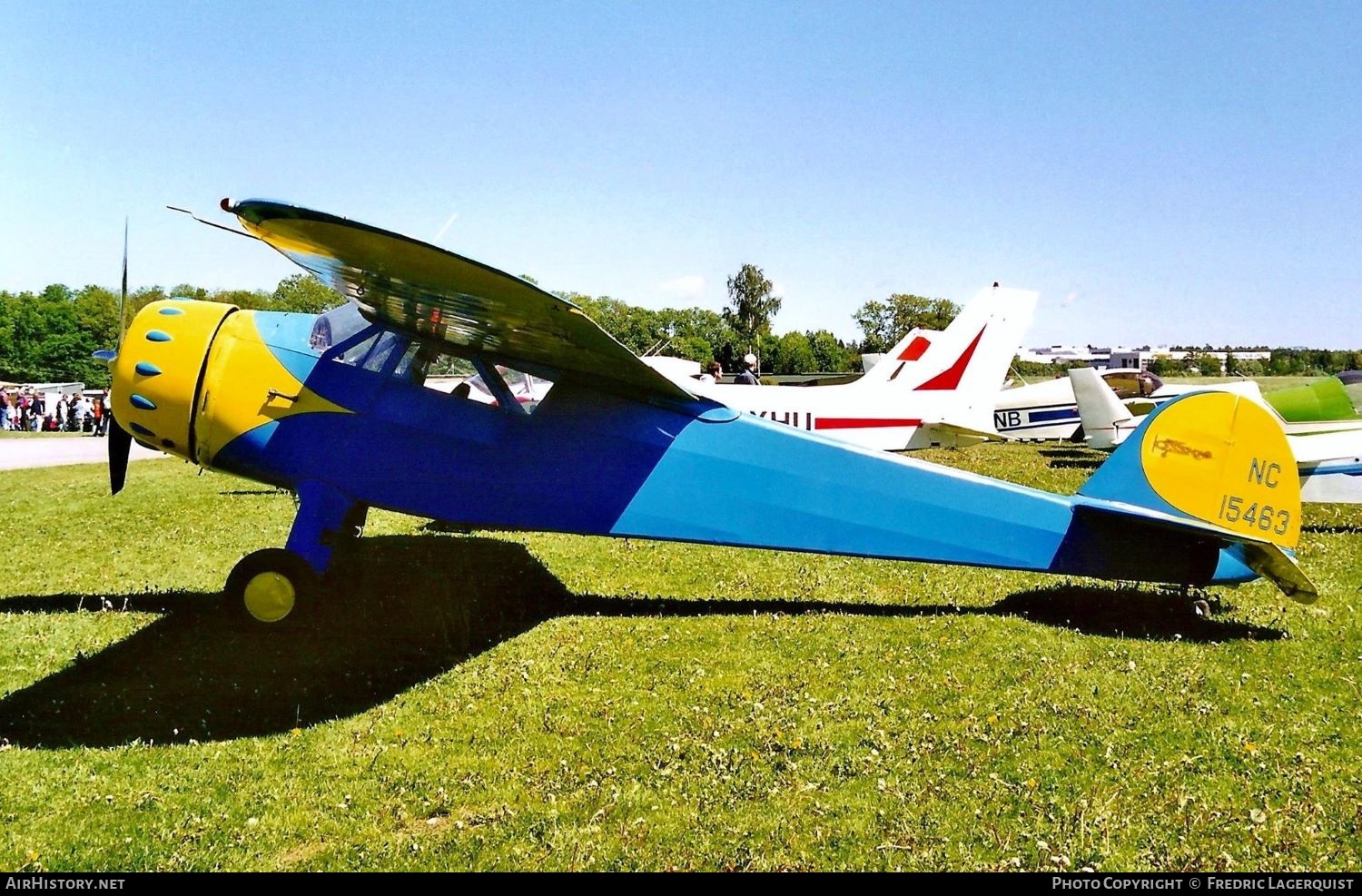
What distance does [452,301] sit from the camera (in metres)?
4.79

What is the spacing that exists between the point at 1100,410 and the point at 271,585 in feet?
51.7

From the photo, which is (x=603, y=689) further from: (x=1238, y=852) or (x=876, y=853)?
(x=1238, y=852)

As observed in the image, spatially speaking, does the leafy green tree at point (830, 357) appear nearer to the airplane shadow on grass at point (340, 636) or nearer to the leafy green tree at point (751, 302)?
the leafy green tree at point (751, 302)

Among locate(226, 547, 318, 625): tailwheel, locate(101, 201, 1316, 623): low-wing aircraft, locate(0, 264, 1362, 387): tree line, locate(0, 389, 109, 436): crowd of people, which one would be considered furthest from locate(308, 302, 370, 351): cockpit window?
locate(0, 264, 1362, 387): tree line

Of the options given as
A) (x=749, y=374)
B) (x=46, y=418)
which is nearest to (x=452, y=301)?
(x=749, y=374)

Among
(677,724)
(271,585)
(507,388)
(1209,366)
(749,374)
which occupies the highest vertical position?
(1209,366)

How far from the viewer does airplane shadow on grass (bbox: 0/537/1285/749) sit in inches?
170

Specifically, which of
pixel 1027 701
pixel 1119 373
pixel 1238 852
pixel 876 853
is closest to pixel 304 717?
pixel 876 853

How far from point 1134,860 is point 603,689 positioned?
270 cm

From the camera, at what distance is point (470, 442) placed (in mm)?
5652

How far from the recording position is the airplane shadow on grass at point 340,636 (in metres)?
4.33

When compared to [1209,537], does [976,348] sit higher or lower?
higher

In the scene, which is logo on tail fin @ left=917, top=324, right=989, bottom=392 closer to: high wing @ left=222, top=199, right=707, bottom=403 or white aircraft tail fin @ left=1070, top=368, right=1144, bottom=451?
white aircraft tail fin @ left=1070, top=368, right=1144, bottom=451

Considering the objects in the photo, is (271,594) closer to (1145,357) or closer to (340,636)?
(340,636)
